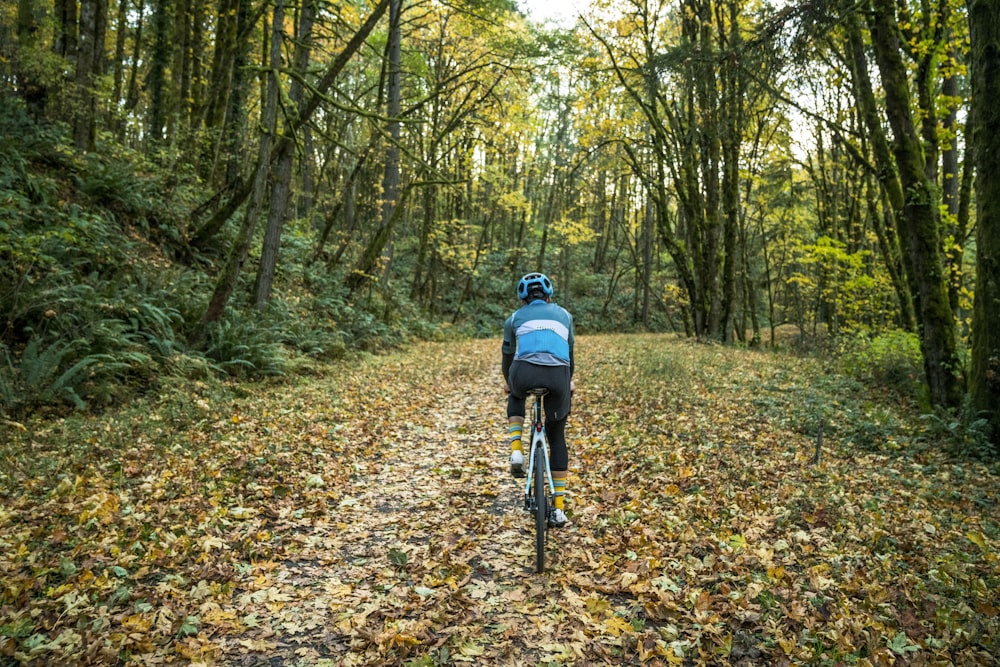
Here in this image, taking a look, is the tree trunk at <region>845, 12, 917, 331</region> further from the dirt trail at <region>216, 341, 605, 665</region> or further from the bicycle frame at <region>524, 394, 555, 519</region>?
the dirt trail at <region>216, 341, 605, 665</region>

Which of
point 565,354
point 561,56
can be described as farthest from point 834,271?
point 565,354

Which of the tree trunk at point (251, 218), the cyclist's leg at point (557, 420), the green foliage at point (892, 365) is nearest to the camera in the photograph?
the cyclist's leg at point (557, 420)

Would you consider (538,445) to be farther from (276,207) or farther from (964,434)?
(276,207)

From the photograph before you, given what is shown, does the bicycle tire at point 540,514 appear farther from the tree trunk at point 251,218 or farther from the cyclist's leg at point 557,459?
the tree trunk at point 251,218

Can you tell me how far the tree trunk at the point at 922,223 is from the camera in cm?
828

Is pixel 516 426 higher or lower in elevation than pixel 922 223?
lower

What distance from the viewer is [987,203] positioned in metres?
7.21

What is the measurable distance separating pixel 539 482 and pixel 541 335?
127 cm

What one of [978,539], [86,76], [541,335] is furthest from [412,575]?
[86,76]

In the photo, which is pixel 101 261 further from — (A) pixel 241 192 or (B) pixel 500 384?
(B) pixel 500 384

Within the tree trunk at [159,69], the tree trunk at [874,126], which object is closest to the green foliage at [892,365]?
the tree trunk at [874,126]

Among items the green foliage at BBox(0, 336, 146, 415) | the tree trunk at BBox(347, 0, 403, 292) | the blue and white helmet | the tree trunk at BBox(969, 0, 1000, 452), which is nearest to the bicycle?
the blue and white helmet

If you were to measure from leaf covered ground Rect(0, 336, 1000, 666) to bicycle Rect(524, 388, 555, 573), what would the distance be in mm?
283

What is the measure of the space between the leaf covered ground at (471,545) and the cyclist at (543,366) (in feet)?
2.65
